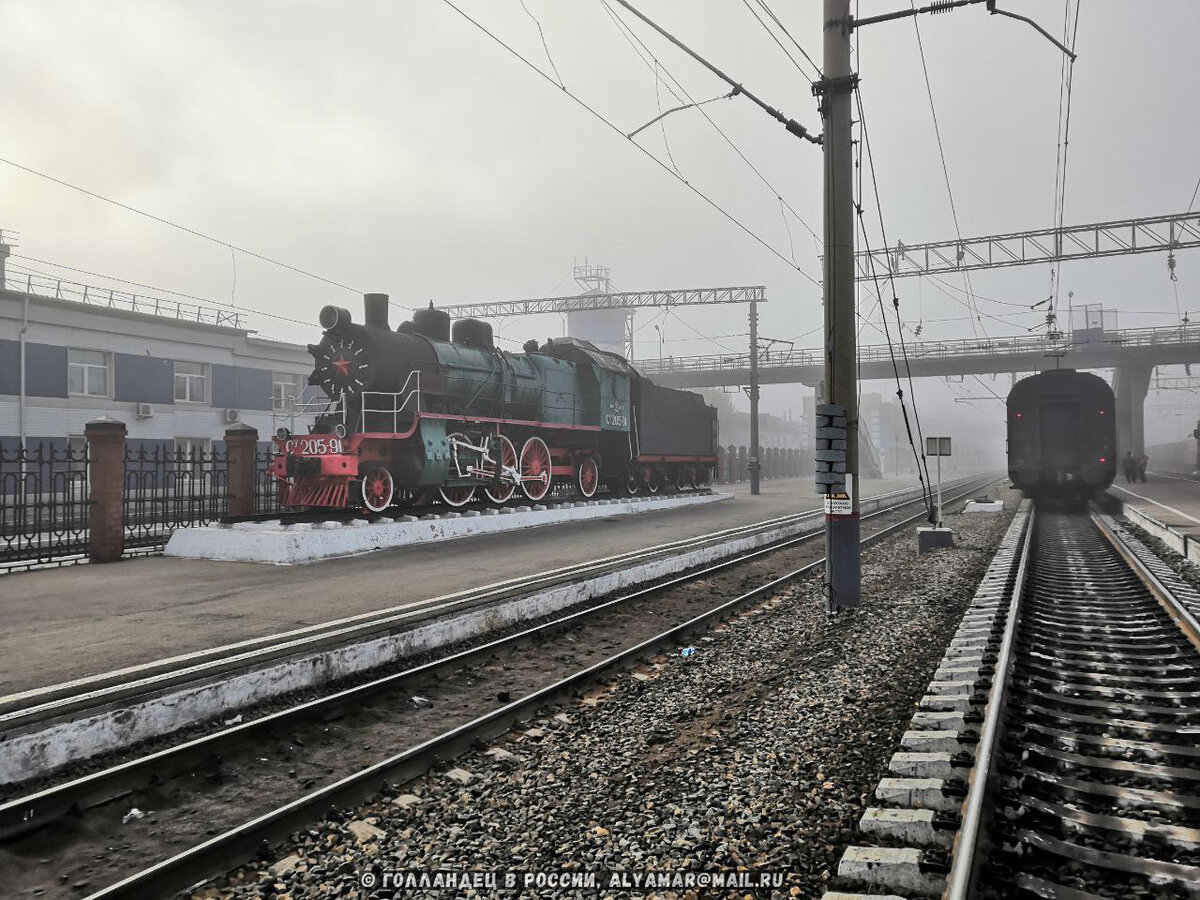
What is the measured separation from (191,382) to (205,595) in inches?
986

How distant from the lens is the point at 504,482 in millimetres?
16328

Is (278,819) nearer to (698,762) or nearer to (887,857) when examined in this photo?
(698,762)

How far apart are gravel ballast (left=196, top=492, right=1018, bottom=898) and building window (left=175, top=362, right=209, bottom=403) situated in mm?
29300

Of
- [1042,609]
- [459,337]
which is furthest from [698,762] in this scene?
[459,337]

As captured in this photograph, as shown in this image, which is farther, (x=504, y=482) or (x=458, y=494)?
(x=504, y=482)

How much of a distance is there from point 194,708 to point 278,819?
2.00 meters

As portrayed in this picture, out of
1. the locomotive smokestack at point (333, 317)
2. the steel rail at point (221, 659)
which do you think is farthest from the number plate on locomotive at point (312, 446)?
the steel rail at point (221, 659)

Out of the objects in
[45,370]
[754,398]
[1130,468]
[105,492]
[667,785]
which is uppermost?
[45,370]

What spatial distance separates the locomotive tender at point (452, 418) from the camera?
1322cm

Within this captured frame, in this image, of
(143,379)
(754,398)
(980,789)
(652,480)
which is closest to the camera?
(980,789)

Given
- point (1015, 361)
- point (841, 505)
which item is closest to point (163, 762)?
point (841, 505)

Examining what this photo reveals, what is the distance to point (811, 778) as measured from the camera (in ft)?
12.9

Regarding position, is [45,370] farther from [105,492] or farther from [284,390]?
[105,492]

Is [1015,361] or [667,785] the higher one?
[1015,361]
